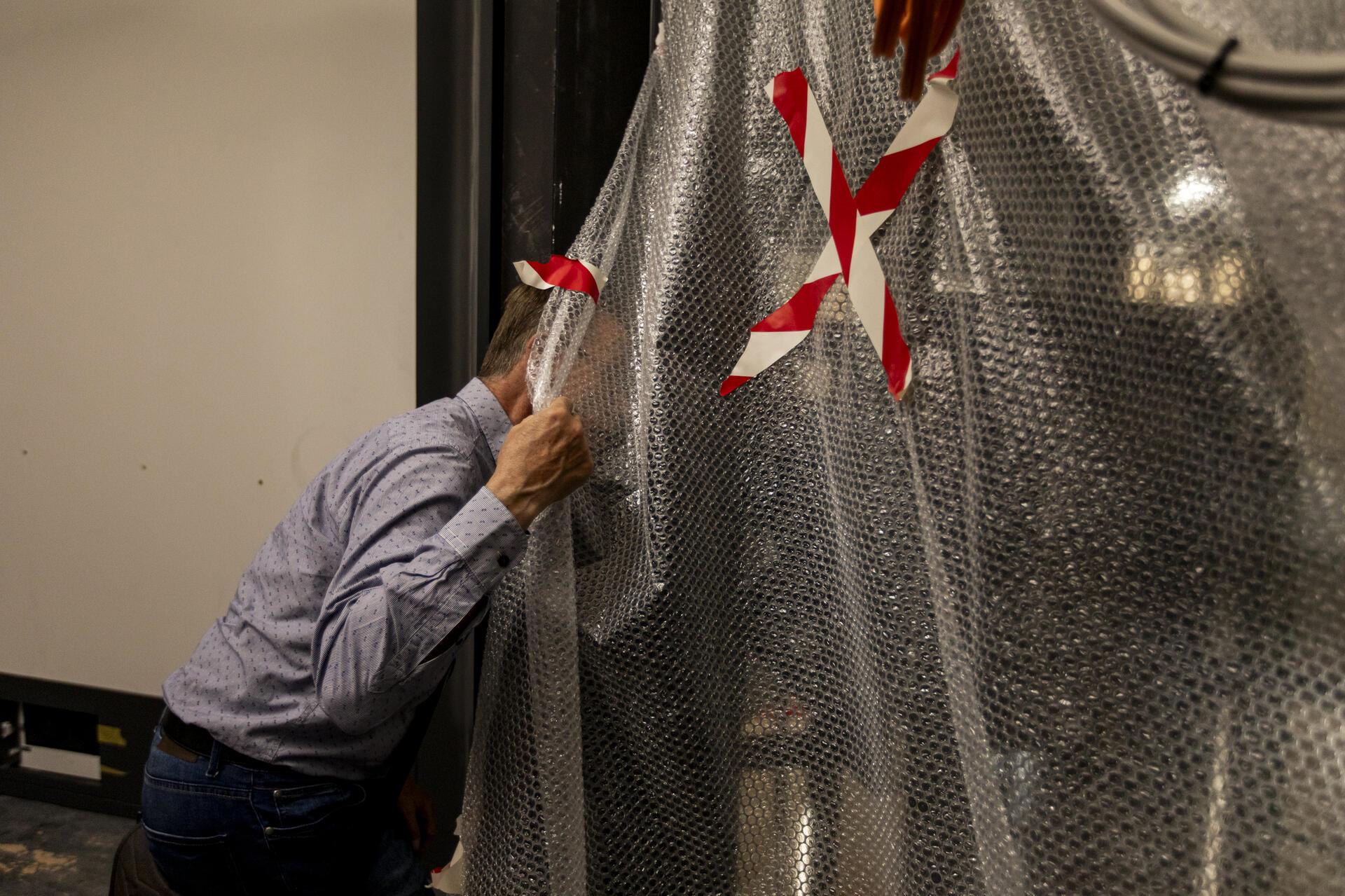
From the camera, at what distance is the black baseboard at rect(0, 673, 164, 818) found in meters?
1.96

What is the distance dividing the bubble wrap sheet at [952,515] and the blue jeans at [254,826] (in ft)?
0.67

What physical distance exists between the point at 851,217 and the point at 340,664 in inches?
23.8

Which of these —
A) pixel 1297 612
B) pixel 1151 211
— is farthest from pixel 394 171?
pixel 1297 612

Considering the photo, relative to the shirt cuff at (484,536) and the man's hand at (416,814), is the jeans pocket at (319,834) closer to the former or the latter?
the man's hand at (416,814)

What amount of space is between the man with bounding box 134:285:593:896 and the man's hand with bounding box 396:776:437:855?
0.06 m

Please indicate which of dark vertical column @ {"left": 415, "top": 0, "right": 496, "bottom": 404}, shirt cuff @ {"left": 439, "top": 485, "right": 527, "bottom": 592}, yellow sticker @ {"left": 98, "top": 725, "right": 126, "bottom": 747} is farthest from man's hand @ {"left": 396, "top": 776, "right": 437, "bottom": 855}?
yellow sticker @ {"left": 98, "top": 725, "right": 126, "bottom": 747}

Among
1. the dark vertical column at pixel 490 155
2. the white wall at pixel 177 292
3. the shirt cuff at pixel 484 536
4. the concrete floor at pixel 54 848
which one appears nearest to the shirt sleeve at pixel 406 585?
the shirt cuff at pixel 484 536

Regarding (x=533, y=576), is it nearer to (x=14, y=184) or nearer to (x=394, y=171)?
(x=394, y=171)

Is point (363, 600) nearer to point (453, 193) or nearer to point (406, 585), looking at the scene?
point (406, 585)

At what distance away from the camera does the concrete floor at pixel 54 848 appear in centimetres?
176

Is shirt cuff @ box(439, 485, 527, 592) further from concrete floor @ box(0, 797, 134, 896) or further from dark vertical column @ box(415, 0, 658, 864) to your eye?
concrete floor @ box(0, 797, 134, 896)

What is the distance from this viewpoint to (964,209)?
2.06 ft

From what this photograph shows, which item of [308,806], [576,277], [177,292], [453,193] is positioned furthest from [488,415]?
[177,292]

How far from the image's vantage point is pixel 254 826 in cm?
101
